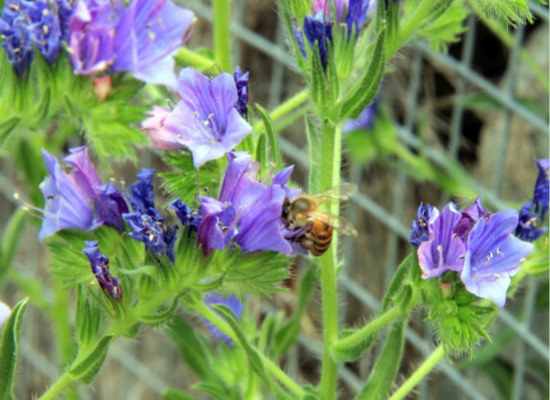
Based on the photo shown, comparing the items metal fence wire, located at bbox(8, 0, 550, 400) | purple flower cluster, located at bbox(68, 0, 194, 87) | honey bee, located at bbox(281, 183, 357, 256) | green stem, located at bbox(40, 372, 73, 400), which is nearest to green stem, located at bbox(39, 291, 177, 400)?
green stem, located at bbox(40, 372, 73, 400)

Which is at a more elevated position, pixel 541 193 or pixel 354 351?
pixel 541 193

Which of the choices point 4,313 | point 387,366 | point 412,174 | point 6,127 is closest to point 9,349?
point 4,313

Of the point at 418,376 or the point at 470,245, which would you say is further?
the point at 418,376

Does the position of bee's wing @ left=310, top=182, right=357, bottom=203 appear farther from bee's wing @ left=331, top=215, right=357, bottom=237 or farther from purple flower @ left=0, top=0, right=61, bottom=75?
purple flower @ left=0, top=0, right=61, bottom=75

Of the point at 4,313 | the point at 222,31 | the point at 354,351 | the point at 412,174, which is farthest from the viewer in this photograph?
the point at 412,174

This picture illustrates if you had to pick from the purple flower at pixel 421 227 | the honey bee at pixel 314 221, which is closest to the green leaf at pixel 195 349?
the honey bee at pixel 314 221

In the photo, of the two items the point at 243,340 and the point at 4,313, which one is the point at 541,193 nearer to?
the point at 243,340

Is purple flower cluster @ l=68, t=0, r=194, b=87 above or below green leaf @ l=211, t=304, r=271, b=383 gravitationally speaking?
above
